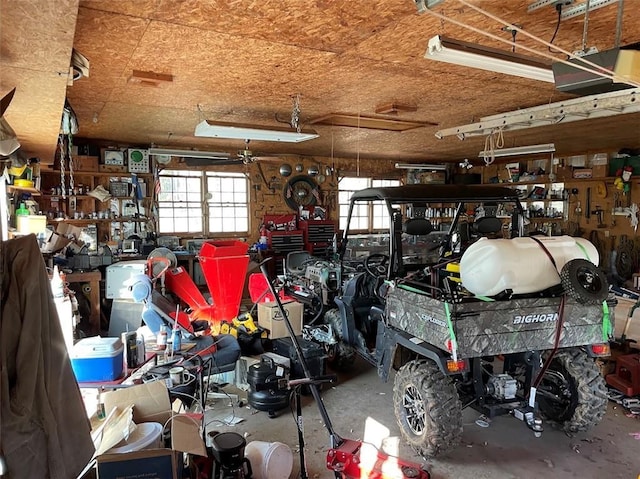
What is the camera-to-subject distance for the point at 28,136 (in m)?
3.85

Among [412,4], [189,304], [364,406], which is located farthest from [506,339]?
[189,304]

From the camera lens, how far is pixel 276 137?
15.8 ft

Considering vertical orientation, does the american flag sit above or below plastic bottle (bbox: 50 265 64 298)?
above

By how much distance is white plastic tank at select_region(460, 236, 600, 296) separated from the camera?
2811 millimetres

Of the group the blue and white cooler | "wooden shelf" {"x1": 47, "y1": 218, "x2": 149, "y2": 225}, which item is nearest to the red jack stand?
the blue and white cooler

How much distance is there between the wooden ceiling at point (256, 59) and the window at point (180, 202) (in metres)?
2.49

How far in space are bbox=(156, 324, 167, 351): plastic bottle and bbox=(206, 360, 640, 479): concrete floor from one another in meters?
0.68

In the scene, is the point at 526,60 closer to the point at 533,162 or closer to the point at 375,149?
the point at 375,149

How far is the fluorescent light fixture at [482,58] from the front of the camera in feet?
7.49

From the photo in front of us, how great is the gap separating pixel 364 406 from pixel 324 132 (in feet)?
12.9

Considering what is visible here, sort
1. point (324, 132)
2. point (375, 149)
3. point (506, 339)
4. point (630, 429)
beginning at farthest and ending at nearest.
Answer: point (375, 149) → point (324, 132) → point (630, 429) → point (506, 339)

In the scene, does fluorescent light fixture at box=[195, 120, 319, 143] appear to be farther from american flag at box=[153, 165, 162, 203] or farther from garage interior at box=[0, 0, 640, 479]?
american flag at box=[153, 165, 162, 203]

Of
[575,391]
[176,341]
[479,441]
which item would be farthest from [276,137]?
[575,391]

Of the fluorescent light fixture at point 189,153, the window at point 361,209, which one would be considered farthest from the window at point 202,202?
the window at point 361,209
